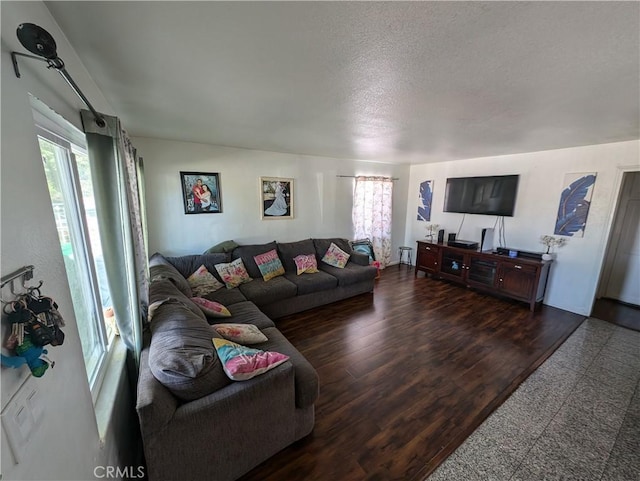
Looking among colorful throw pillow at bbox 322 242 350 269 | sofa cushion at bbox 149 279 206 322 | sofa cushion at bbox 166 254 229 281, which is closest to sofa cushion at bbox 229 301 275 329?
sofa cushion at bbox 149 279 206 322

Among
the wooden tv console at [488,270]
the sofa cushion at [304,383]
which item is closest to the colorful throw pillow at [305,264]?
the sofa cushion at [304,383]

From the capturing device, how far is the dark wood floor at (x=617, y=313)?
316 cm

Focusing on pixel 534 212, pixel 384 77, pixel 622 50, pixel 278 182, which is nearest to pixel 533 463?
pixel 622 50

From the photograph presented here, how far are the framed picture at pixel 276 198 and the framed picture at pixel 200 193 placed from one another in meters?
0.67

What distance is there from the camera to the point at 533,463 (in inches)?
59.6

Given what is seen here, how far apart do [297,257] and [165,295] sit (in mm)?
2105

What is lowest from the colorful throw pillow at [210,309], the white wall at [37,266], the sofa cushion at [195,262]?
the colorful throw pillow at [210,309]

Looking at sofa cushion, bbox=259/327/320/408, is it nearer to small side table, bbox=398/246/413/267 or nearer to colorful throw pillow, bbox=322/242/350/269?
colorful throw pillow, bbox=322/242/350/269

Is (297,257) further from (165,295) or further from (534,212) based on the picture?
(534,212)

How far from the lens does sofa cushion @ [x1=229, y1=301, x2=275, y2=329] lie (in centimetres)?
232

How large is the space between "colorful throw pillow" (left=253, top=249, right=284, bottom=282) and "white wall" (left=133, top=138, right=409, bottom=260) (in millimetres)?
515

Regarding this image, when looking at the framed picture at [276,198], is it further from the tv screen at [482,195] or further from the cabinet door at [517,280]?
the cabinet door at [517,280]

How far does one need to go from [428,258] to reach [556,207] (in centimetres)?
196

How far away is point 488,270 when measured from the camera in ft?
12.9
